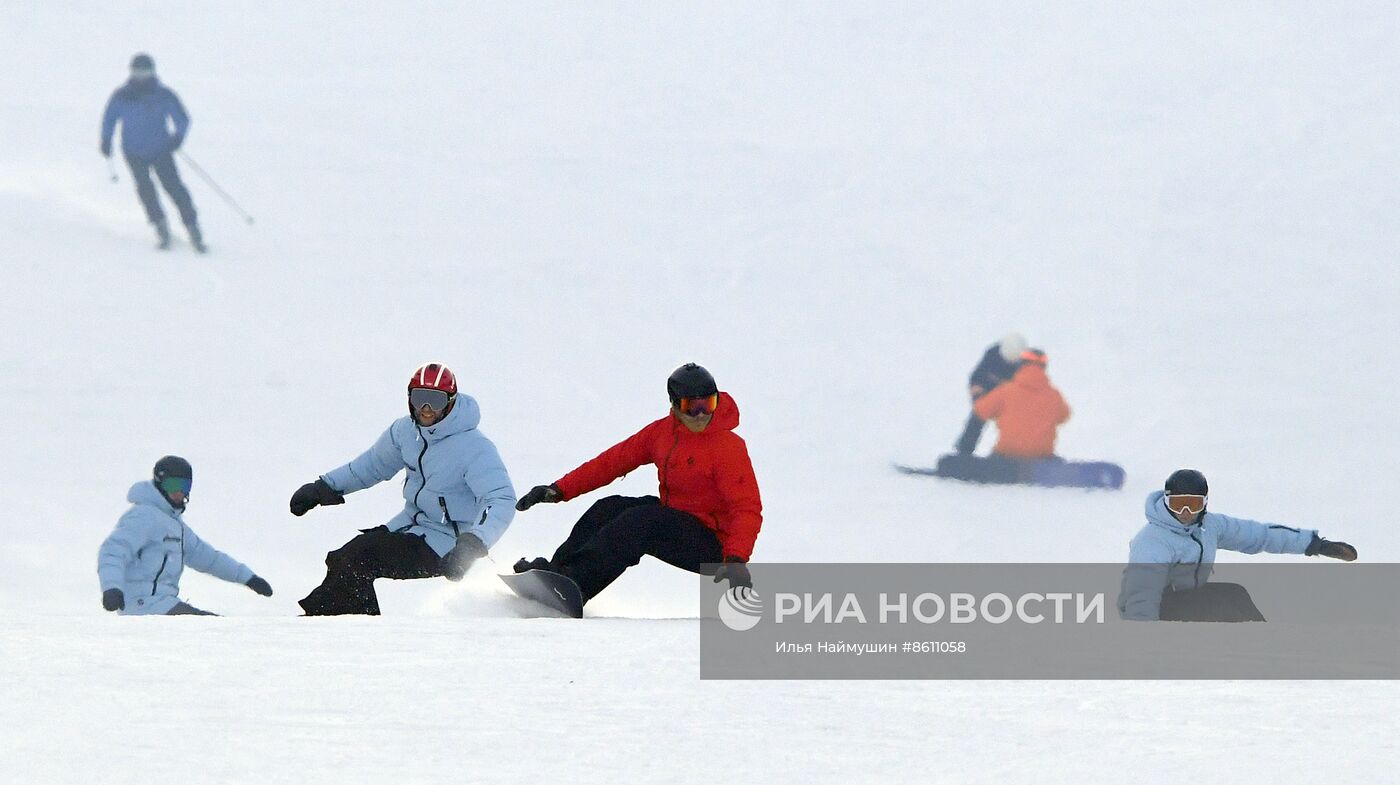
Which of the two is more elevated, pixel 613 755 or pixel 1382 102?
pixel 1382 102

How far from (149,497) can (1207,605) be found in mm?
3290

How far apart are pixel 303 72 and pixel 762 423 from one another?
9738 mm

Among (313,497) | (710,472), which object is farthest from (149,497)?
(710,472)

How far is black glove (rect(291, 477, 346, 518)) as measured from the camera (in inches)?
211

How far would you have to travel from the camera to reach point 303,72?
19.9 m

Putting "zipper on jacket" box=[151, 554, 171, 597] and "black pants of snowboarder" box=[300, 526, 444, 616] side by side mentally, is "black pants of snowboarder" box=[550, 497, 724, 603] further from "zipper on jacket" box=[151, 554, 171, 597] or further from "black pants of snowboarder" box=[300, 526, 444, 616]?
"zipper on jacket" box=[151, 554, 171, 597]

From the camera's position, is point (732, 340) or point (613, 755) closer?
point (613, 755)

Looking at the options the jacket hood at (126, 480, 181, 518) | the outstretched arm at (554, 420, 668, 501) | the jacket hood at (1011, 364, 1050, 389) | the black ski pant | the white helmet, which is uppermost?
the black ski pant

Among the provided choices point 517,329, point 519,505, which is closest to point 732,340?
point 517,329

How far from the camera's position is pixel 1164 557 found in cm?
524

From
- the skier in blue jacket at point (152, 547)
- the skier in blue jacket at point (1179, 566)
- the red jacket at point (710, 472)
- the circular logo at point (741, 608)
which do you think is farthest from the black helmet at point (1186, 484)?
the skier in blue jacket at point (152, 547)

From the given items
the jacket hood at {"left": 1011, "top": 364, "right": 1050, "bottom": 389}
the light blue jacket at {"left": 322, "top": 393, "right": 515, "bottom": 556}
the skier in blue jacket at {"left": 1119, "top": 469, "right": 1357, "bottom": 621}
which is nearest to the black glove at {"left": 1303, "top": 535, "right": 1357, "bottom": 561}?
the skier in blue jacket at {"left": 1119, "top": 469, "right": 1357, "bottom": 621}

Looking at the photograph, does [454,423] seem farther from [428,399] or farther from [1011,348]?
[1011,348]

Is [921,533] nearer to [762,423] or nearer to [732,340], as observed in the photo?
[762,423]
